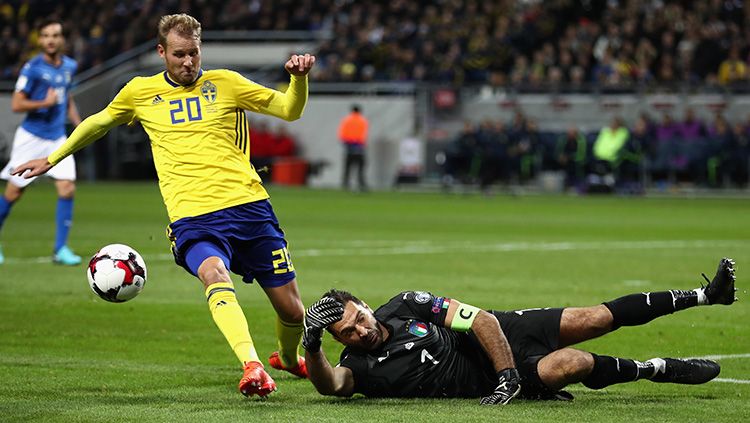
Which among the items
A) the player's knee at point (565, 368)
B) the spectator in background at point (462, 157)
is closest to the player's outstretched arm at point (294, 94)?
the player's knee at point (565, 368)

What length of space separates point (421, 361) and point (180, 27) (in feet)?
8.14

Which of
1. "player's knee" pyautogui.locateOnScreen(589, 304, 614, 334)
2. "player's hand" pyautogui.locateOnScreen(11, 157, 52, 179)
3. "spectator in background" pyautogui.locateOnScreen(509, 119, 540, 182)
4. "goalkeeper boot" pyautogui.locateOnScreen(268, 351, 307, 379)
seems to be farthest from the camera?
"spectator in background" pyautogui.locateOnScreen(509, 119, 540, 182)

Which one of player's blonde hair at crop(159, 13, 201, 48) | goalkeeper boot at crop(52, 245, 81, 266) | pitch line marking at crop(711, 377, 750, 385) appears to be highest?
player's blonde hair at crop(159, 13, 201, 48)

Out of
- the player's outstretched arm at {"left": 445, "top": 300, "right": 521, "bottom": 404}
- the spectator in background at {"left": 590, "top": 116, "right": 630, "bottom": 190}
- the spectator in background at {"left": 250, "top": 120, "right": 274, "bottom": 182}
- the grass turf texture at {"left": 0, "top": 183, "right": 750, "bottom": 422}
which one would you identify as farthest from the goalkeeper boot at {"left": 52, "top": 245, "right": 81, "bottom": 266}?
the spectator in background at {"left": 250, "top": 120, "right": 274, "bottom": 182}

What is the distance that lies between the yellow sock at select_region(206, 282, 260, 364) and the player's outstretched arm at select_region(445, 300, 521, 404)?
45.4 inches

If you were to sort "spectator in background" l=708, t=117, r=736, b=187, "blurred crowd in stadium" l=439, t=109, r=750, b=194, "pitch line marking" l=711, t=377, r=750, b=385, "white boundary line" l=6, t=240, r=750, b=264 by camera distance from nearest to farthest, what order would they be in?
1. "pitch line marking" l=711, t=377, r=750, b=385
2. "white boundary line" l=6, t=240, r=750, b=264
3. "spectator in background" l=708, t=117, r=736, b=187
4. "blurred crowd in stadium" l=439, t=109, r=750, b=194

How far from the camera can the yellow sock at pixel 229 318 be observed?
23.6 ft

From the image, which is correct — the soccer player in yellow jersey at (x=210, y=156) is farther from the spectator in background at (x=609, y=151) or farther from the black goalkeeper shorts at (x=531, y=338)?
the spectator in background at (x=609, y=151)

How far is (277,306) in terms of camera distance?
8.11 m

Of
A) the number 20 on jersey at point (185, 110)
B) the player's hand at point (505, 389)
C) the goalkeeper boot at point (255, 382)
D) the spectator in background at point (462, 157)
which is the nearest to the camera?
the goalkeeper boot at point (255, 382)

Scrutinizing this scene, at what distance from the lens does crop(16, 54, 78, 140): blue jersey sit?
1551cm

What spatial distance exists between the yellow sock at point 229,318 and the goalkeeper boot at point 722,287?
2.76 m

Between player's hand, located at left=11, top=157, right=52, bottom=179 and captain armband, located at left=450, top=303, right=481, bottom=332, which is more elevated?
player's hand, located at left=11, top=157, right=52, bottom=179

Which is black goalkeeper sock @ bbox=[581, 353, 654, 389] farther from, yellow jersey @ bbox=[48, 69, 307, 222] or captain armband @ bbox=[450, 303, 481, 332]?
yellow jersey @ bbox=[48, 69, 307, 222]
